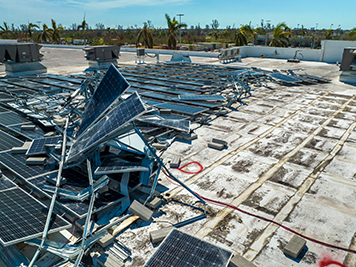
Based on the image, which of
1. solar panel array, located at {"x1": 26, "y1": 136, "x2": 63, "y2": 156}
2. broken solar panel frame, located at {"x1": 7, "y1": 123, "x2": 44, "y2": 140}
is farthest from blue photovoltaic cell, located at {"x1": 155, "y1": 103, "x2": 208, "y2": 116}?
solar panel array, located at {"x1": 26, "y1": 136, "x2": 63, "y2": 156}

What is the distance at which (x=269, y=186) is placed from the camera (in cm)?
1238

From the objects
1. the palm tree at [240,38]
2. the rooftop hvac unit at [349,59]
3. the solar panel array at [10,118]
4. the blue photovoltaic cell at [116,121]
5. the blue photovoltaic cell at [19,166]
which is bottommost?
the blue photovoltaic cell at [19,166]

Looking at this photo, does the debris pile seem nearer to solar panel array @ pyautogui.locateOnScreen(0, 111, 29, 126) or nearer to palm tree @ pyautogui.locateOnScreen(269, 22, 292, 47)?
solar panel array @ pyautogui.locateOnScreen(0, 111, 29, 126)

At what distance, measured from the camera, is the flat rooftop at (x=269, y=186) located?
9188 mm

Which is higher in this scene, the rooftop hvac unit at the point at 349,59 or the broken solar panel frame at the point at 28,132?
the rooftop hvac unit at the point at 349,59

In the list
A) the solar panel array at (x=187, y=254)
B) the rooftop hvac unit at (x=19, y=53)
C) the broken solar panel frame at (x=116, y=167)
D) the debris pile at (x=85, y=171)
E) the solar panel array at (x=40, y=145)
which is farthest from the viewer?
the rooftop hvac unit at (x=19, y=53)

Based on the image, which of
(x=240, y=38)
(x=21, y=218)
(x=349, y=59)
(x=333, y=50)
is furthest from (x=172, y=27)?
(x=21, y=218)

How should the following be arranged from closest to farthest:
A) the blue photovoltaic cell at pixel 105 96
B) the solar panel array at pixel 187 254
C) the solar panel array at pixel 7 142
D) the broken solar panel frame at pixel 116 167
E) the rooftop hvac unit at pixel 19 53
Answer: the solar panel array at pixel 187 254
the broken solar panel frame at pixel 116 167
the blue photovoltaic cell at pixel 105 96
the solar panel array at pixel 7 142
the rooftop hvac unit at pixel 19 53

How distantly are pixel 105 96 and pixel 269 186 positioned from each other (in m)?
9.08

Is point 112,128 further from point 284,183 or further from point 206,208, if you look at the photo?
point 284,183

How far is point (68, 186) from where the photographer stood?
10.9 metres

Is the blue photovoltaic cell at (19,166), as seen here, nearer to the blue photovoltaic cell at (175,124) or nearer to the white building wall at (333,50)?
the blue photovoltaic cell at (175,124)

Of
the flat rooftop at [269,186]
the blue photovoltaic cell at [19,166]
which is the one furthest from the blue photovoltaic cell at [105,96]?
the flat rooftop at [269,186]

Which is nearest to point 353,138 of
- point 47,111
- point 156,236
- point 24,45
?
point 156,236
